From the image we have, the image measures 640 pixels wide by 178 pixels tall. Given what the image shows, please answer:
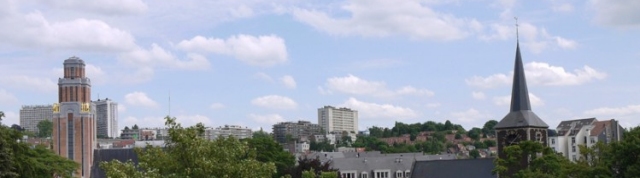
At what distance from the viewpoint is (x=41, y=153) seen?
6919 cm

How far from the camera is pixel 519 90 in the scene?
87.4m

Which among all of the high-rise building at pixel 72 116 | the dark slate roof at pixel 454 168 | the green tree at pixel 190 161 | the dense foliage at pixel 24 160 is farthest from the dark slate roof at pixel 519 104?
the high-rise building at pixel 72 116

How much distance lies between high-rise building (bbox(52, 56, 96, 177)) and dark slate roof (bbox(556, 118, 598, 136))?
6593cm

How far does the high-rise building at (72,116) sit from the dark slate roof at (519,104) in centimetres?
7531

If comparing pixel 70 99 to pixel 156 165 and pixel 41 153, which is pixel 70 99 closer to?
pixel 41 153

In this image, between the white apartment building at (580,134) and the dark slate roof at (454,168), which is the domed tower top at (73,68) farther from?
the white apartment building at (580,134)

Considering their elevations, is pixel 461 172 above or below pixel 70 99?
below

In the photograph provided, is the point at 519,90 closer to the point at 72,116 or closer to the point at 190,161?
the point at 190,161

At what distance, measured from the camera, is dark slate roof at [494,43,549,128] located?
85812 millimetres

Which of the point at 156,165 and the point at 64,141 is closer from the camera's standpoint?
the point at 156,165

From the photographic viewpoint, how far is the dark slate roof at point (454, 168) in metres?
99.2

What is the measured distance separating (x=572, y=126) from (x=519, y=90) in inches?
2557

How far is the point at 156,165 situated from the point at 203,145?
2138mm

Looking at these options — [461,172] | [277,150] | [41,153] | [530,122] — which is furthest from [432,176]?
[41,153]
